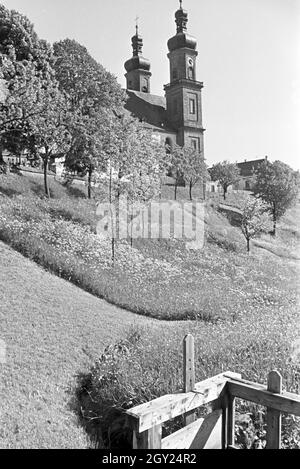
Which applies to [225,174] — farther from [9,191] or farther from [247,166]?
[9,191]

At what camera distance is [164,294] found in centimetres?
1555

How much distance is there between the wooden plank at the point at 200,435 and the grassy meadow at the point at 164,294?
1.16 m

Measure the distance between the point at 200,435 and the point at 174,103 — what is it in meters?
57.3

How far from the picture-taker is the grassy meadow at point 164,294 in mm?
7367

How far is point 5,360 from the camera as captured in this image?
26.7 ft

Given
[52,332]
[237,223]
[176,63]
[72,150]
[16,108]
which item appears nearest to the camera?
[52,332]

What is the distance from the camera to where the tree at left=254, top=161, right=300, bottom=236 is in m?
38.7

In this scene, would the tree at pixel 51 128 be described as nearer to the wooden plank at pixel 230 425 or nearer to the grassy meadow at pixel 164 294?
the grassy meadow at pixel 164 294

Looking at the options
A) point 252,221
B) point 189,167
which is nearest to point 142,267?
point 252,221

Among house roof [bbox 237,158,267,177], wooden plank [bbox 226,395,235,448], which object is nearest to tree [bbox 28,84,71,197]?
wooden plank [bbox 226,395,235,448]

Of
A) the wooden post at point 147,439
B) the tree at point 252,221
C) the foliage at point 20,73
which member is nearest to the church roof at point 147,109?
the tree at point 252,221

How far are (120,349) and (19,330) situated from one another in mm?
2358

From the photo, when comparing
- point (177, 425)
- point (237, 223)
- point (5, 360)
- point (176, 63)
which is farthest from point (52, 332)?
point (176, 63)
